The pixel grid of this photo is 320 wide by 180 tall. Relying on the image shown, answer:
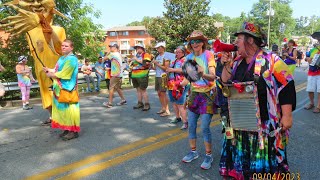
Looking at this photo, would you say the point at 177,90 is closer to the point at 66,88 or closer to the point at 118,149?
the point at 118,149

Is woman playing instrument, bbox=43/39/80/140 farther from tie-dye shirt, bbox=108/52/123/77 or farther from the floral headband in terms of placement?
the floral headband

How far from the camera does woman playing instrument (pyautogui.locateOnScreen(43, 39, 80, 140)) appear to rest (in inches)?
201

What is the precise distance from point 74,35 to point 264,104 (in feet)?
39.1

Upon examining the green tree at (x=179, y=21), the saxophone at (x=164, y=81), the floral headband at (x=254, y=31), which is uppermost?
the green tree at (x=179, y=21)

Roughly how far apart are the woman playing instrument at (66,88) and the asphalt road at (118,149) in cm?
25

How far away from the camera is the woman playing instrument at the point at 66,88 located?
5.12m

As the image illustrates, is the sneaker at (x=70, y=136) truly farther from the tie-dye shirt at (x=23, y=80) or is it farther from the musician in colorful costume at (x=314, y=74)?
the musician in colorful costume at (x=314, y=74)

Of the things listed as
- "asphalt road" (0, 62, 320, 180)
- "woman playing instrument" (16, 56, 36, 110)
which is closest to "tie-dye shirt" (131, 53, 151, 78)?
"asphalt road" (0, 62, 320, 180)

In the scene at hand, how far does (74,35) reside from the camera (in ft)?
43.9

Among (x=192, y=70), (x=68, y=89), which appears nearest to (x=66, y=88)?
(x=68, y=89)

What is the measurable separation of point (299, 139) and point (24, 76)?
7.53 meters

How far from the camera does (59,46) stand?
583 cm

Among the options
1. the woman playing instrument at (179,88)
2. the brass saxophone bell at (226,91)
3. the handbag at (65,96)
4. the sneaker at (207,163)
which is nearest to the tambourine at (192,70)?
the brass saxophone bell at (226,91)

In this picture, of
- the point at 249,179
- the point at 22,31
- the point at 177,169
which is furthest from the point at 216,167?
the point at 22,31
